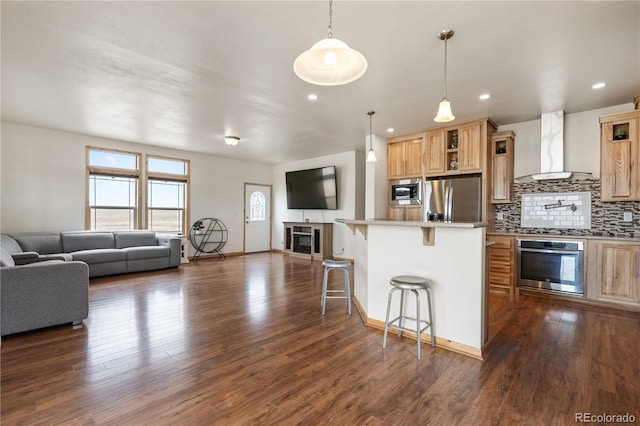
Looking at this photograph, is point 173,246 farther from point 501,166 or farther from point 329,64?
point 501,166

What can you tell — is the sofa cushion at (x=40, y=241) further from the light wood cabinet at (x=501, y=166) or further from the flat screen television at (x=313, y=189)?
the light wood cabinet at (x=501, y=166)

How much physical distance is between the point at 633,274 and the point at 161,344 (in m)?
5.41

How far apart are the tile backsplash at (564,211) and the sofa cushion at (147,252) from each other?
6335mm

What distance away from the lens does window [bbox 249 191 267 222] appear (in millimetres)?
8805

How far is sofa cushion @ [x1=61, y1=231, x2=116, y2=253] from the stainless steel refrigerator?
234 inches

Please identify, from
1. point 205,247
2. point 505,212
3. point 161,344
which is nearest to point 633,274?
point 505,212

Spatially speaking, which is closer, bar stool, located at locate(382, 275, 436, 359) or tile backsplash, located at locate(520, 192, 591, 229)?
bar stool, located at locate(382, 275, 436, 359)

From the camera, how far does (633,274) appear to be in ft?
11.9

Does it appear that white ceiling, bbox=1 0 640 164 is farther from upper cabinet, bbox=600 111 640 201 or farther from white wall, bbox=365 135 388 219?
white wall, bbox=365 135 388 219

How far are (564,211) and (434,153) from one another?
211 cm

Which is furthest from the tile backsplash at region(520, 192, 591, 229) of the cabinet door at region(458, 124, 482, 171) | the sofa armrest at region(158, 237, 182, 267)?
the sofa armrest at region(158, 237, 182, 267)

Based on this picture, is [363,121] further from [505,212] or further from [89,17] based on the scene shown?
[89,17]

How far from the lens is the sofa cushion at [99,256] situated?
5.02 m

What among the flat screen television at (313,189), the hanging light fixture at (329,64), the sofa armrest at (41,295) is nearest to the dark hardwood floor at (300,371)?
the sofa armrest at (41,295)
